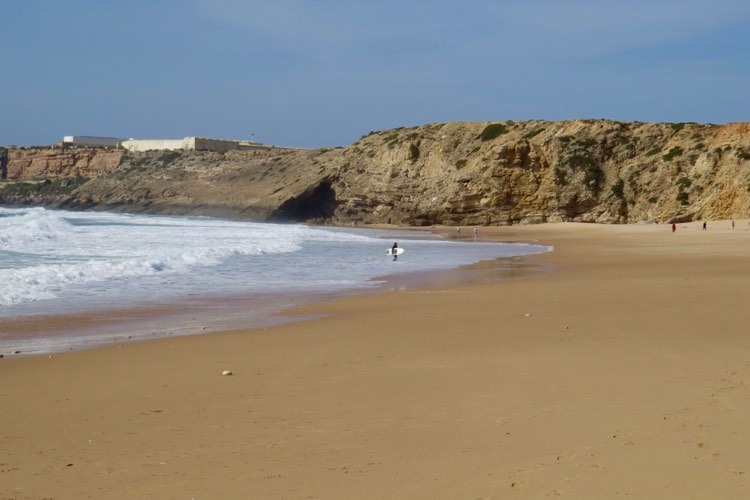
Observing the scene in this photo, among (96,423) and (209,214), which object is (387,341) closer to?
(96,423)

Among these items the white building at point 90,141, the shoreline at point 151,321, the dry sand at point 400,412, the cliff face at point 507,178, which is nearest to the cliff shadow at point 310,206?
the cliff face at point 507,178

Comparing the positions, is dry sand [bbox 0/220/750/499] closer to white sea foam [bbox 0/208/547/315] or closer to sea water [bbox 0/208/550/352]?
sea water [bbox 0/208/550/352]

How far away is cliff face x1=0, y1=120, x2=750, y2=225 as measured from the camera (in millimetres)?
46062

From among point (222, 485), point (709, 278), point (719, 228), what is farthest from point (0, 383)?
point (719, 228)

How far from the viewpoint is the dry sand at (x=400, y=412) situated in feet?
12.2

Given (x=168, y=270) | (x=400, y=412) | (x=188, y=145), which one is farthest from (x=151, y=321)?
(x=188, y=145)

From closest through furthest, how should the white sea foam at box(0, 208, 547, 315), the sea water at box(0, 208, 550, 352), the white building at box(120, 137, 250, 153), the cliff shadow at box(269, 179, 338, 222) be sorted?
the sea water at box(0, 208, 550, 352) → the white sea foam at box(0, 208, 547, 315) → the cliff shadow at box(269, 179, 338, 222) → the white building at box(120, 137, 250, 153)

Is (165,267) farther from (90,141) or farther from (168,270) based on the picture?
(90,141)

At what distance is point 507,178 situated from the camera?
170ft

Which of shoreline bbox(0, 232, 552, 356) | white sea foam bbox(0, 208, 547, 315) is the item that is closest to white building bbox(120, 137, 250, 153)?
white sea foam bbox(0, 208, 547, 315)

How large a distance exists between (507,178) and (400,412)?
4804 cm

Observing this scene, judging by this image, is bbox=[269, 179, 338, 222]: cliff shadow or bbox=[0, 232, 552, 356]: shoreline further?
bbox=[269, 179, 338, 222]: cliff shadow

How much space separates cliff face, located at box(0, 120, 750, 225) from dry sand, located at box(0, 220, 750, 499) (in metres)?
38.3

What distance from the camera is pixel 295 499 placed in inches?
→ 139
